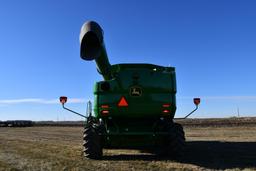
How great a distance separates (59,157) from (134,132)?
2.71m

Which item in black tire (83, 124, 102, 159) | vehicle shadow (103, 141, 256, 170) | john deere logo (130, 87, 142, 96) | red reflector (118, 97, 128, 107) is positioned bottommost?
vehicle shadow (103, 141, 256, 170)

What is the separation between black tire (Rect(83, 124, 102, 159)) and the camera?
50.2 feet

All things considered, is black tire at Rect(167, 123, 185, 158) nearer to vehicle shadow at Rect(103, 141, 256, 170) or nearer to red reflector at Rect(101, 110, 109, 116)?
vehicle shadow at Rect(103, 141, 256, 170)

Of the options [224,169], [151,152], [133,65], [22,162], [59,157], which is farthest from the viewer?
[151,152]

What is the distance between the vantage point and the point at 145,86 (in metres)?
16.0

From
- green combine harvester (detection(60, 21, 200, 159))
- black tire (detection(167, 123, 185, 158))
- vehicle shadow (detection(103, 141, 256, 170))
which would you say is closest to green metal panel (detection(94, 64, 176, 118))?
green combine harvester (detection(60, 21, 200, 159))

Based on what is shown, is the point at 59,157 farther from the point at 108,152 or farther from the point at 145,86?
the point at 145,86

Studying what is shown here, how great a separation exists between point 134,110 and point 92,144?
189 cm

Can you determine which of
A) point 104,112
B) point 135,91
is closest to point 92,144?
point 104,112

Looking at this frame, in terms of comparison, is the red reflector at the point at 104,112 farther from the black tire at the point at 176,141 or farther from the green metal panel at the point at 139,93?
the black tire at the point at 176,141

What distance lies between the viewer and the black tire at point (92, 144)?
15289 millimetres

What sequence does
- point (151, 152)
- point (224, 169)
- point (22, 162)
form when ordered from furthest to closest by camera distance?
1. point (151, 152)
2. point (22, 162)
3. point (224, 169)

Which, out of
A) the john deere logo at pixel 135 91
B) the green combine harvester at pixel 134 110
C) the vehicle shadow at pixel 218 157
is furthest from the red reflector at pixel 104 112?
the vehicle shadow at pixel 218 157

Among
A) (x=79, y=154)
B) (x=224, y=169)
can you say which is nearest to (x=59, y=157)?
(x=79, y=154)
